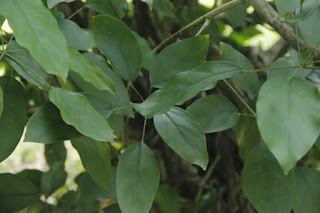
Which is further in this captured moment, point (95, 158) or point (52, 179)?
point (52, 179)

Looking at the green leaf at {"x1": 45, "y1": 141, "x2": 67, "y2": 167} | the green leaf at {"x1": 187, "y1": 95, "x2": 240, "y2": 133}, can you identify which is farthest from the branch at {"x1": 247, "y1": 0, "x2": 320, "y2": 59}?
the green leaf at {"x1": 45, "y1": 141, "x2": 67, "y2": 167}

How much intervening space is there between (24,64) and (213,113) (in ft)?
0.76

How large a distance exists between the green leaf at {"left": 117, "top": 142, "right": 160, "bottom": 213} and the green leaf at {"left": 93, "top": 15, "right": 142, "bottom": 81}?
96 millimetres

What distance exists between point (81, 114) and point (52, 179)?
11.7 inches

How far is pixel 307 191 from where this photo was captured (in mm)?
524

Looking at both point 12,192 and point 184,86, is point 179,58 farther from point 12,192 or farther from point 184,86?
point 12,192

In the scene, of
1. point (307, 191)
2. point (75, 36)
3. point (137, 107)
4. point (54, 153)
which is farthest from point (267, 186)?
point (54, 153)

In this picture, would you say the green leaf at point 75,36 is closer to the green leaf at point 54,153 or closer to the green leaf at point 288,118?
the green leaf at point 288,118

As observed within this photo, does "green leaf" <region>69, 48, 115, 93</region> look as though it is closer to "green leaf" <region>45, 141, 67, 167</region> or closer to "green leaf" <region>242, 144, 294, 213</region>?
"green leaf" <region>242, 144, 294, 213</region>

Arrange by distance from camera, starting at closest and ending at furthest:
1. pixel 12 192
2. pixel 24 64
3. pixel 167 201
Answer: pixel 24 64
pixel 12 192
pixel 167 201

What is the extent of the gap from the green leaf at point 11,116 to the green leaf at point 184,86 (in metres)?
0.13

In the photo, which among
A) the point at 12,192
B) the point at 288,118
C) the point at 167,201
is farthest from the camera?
the point at 167,201

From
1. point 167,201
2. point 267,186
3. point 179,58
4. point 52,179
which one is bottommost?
point 167,201

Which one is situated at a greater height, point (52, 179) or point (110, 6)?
point (110, 6)
